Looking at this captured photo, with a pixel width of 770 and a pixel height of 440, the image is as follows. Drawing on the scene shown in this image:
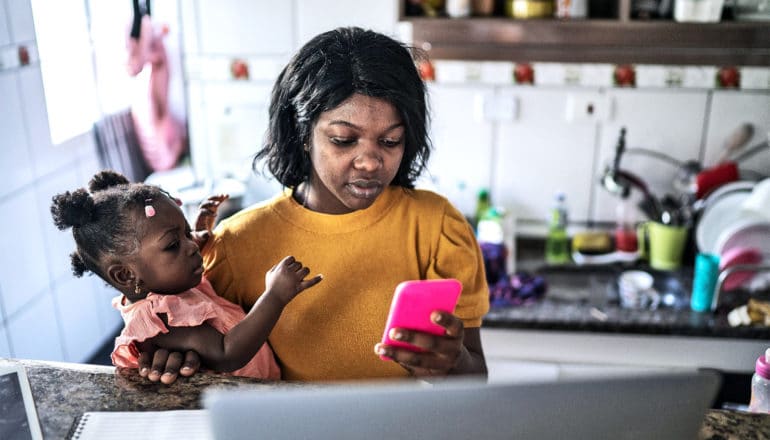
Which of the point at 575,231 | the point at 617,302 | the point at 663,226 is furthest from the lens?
the point at 575,231

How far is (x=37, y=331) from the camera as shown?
7.07ft

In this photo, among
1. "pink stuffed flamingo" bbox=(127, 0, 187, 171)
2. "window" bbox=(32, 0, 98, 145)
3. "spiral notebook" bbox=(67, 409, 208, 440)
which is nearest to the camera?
"spiral notebook" bbox=(67, 409, 208, 440)

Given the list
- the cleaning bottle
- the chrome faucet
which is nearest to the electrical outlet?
the cleaning bottle

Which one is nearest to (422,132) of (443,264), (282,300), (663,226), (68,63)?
(443,264)

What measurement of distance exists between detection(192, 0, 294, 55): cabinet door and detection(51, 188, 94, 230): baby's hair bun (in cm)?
153

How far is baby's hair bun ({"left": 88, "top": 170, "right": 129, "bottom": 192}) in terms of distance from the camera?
100cm

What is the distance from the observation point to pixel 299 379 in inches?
40.6

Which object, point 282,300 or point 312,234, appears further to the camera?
point 312,234

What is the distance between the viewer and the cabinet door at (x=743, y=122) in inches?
85.0

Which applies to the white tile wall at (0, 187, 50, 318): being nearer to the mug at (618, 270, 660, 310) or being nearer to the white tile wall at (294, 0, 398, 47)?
the white tile wall at (294, 0, 398, 47)

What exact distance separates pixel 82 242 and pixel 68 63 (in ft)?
5.20

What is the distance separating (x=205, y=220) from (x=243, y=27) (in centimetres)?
146

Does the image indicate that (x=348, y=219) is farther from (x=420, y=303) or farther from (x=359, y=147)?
(x=420, y=303)

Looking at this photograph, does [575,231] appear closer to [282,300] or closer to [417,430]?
[282,300]
